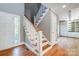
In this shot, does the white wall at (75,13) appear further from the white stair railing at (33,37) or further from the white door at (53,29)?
the white stair railing at (33,37)


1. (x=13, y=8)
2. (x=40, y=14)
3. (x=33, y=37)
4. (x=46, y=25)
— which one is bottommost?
(x=33, y=37)

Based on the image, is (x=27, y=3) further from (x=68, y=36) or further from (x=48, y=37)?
(x=68, y=36)

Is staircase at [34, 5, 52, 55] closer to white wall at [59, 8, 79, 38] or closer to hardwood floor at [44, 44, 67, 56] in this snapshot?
hardwood floor at [44, 44, 67, 56]

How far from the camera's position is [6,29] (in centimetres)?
205

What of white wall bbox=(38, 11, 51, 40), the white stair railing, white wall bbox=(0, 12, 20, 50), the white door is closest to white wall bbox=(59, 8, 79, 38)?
the white door

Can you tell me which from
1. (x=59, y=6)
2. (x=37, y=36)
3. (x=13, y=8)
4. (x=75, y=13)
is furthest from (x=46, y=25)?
(x=13, y=8)

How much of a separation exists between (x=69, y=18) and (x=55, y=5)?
0.36 meters

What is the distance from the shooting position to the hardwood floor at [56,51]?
217cm

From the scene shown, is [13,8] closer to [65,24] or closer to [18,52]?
[18,52]

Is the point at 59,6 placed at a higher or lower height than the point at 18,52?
higher

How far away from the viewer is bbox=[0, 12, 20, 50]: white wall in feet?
6.70

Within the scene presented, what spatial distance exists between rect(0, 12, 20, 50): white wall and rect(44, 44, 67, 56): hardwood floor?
69cm

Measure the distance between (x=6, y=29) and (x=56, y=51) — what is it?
0.99m

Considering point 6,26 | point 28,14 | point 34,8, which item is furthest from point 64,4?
point 6,26
